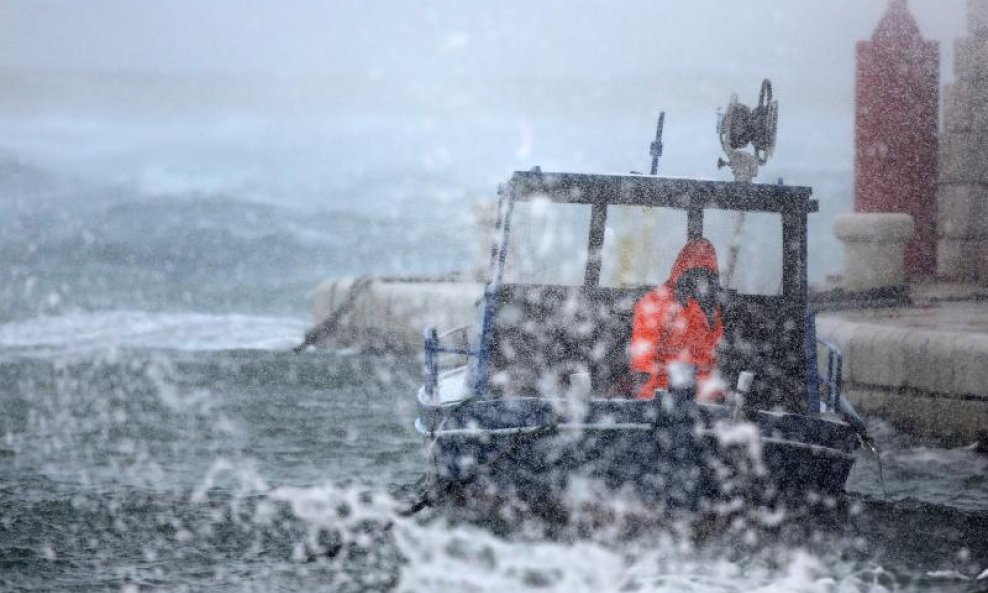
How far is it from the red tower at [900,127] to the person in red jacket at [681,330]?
1117 cm

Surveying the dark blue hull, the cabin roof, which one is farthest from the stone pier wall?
the dark blue hull

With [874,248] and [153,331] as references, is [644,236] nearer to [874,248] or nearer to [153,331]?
[874,248]

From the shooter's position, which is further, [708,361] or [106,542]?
[106,542]

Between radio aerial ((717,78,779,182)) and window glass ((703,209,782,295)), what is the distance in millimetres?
361

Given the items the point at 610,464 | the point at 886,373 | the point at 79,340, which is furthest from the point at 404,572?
the point at 79,340

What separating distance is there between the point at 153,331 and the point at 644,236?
18.0m

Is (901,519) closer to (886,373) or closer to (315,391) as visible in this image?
(886,373)

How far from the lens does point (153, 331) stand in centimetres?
2588

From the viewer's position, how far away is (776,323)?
8.38 m

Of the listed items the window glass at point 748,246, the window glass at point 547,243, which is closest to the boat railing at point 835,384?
the window glass at point 748,246

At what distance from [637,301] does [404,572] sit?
2292mm

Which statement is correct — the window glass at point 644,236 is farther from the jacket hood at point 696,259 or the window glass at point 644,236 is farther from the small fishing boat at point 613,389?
the jacket hood at point 696,259

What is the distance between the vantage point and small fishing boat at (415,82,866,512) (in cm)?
725

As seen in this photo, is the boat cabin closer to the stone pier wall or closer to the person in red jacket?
the person in red jacket
